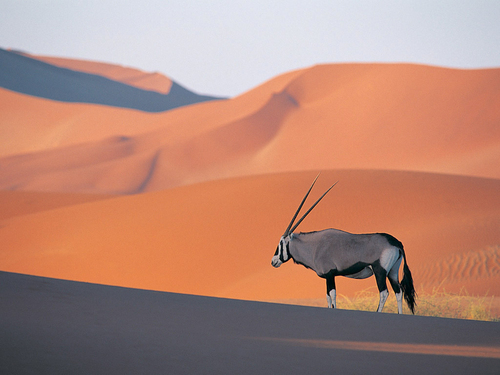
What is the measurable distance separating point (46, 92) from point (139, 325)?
101678 millimetres

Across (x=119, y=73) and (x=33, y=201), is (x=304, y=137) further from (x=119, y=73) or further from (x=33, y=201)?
(x=119, y=73)

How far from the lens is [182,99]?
119 metres

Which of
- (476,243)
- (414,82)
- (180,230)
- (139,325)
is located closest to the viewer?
(139,325)

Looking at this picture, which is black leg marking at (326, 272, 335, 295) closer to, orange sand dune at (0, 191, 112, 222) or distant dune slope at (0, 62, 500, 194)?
orange sand dune at (0, 191, 112, 222)

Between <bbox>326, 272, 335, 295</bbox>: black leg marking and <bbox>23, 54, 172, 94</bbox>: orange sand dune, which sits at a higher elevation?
<bbox>23, 54, 172, 94</bbox>: orange sand dune

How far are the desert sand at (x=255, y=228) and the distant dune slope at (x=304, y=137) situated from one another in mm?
197

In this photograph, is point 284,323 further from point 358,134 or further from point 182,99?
point 182,99

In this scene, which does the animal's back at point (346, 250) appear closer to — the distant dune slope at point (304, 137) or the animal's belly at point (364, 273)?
the animal's belly at point (364, 273)

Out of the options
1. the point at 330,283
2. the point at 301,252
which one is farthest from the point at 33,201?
the point at 330,283

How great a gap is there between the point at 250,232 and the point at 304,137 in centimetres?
3954

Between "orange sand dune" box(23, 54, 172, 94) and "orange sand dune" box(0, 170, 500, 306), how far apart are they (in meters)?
112

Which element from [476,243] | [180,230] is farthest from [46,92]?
[476,243]

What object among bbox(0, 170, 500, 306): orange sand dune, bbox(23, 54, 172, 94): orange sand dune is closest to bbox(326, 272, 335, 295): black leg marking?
bbox(0, 170, 500, 306): orange sand dune

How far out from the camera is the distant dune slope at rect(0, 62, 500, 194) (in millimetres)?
49375
